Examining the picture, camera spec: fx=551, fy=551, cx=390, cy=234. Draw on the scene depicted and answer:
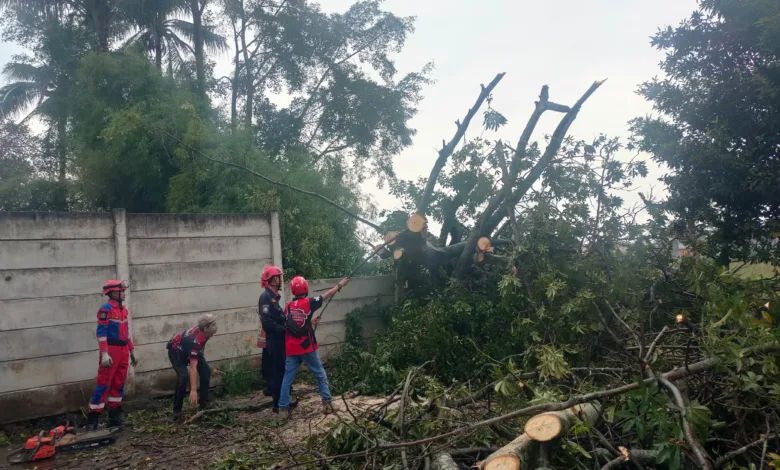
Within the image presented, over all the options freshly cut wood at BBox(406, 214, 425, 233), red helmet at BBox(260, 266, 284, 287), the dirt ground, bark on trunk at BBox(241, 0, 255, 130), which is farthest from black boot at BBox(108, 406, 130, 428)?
bark on trunk at BBox(241, 0, 255, 130)

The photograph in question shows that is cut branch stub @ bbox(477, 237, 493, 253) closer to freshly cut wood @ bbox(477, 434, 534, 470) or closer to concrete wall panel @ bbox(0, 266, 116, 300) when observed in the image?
concrete wall panel @ bbox(0, 266, 116, 300)

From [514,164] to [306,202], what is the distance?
371 centimetres

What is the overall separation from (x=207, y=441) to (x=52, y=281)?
249 cm

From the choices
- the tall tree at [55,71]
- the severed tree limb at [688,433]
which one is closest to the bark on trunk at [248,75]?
the tall tree at [55,71]

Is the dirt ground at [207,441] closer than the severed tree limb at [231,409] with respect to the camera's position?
Yes

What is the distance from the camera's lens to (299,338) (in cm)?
573

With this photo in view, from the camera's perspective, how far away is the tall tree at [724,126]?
6641 mm

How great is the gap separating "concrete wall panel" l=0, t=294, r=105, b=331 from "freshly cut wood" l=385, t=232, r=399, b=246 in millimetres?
3604

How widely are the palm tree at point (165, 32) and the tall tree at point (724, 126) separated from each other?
12650 millimetres

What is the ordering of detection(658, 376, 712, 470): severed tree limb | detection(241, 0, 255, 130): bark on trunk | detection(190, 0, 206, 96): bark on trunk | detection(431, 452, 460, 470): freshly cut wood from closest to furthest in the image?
detection(658, 376, 712, 470): severed tree limb → detection(431, 452, 460, 470): freshly cut wood → detection(190, 0, 206, 96): bark on trunk → detection(241, 0, 255, 130): bark on trunk

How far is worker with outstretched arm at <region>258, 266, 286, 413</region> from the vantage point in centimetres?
602

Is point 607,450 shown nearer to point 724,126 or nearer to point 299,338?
point 299,338

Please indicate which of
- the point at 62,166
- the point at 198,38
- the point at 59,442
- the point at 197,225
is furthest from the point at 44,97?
the point at 59,442

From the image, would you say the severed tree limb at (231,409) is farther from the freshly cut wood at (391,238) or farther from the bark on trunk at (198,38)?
the bark on trunk at (198,38)
